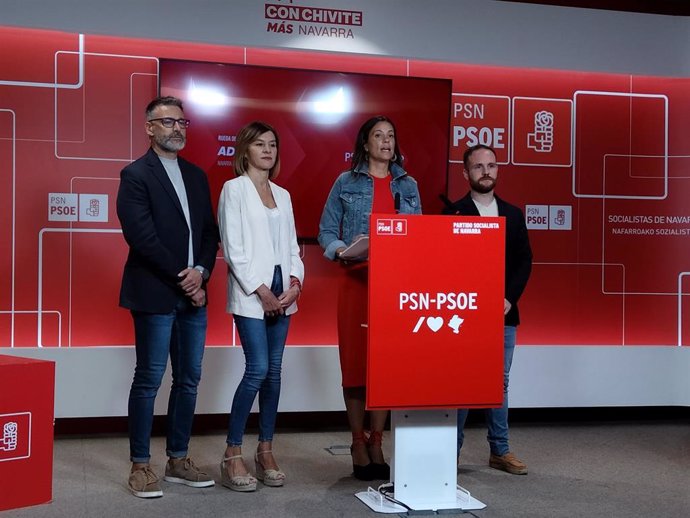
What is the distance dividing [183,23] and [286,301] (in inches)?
81.0

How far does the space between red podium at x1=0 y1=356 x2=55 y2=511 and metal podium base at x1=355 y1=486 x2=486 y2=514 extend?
4.20 ft

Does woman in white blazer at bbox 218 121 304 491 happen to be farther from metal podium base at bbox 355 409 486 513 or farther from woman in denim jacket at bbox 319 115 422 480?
metal podium base at bbox 355 409 486 513

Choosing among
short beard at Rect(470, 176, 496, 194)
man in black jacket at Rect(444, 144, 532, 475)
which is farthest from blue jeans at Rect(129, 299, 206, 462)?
short beard at Rect(470, 176, 496, 194)

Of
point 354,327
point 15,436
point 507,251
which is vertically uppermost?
point 507,251

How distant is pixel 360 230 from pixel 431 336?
801mm

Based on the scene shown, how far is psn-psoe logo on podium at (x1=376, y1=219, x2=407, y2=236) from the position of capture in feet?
10.0

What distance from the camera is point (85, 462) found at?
4125 millimetres

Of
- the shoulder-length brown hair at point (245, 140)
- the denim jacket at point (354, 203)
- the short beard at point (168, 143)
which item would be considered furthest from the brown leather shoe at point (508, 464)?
the short beard at point (168, 143)

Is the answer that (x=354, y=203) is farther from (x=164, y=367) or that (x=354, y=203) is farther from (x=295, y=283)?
(x=164, y=367)

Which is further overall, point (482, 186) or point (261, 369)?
point (482, 186)

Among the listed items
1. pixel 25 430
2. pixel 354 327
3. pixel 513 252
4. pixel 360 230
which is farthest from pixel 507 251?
pixel 25 430

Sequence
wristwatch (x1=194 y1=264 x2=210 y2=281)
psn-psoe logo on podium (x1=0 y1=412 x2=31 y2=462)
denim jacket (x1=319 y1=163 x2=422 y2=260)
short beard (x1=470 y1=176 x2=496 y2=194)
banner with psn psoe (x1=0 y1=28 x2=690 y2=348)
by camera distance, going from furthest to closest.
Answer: banner with psn psoe (x1=0 y1=28 x2=690 y2=348) < short beard (x1=470 y1=176 x2=496 y2=194) < denim jacket (x1=319 y1=163 x2=422 y2=260) < wristwatch (x1=194 y1=264 x2=210 y2=281) < psn-psoe logo on podium (x1=0 y1=412 x2=31 y2=462)

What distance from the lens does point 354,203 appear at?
377cm

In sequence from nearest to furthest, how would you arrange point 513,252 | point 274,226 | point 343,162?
1. point 274,226
2. point 513,252
3. point 343,162
